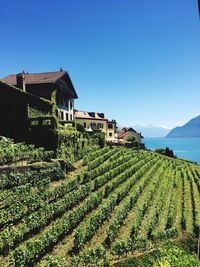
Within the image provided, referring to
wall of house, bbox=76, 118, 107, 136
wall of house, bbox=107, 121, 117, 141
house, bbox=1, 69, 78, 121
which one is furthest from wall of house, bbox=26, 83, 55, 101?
wall of house, bbox=107, 121, 117, 141

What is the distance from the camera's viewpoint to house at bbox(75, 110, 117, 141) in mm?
75250

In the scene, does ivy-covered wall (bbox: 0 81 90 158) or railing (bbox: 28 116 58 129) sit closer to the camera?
ivy-covered wall (bbox: 0 81 90 158)

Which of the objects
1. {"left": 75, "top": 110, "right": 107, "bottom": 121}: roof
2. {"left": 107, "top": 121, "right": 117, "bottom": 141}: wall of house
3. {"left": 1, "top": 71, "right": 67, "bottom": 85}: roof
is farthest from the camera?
{"left": 107, "top": 121, "right": 117, "bottom": 141}: wall of house

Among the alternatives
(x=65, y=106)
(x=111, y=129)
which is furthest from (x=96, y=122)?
(x=65, y=106)

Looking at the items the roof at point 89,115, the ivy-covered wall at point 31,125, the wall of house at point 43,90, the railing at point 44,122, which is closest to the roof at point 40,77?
the wall of house at point 43,90

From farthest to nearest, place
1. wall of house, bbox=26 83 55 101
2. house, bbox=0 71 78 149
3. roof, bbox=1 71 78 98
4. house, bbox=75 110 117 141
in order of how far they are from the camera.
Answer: house, bbox=75 110 117 141 → roof, bbox=1 71 78 98 → wall of house, bbox=26 83 55 101 → house, bbox=0 71 78 149

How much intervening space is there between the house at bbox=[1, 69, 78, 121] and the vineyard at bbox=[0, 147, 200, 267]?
1555cm

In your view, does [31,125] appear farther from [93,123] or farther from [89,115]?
[89,115]

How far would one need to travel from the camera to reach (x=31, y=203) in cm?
1980

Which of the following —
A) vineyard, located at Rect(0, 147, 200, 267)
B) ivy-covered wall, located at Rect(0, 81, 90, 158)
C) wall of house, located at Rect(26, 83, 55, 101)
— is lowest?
vineyard, located at Rect(0, 147, 200, 267)

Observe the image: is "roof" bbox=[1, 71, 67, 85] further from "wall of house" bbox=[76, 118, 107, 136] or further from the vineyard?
"wall of house" bbox=[76, 118, 107, 136]

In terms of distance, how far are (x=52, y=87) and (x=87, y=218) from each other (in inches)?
1143

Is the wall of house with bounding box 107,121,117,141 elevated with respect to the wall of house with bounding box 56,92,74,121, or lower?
lower

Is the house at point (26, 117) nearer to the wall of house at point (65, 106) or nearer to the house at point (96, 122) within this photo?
the wall of house at point (65, 106)
